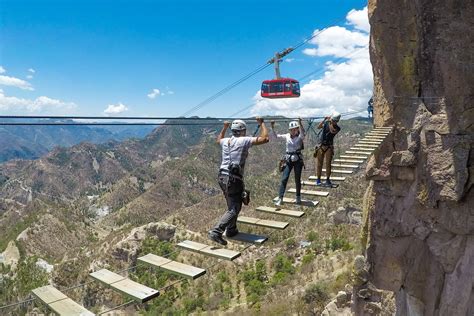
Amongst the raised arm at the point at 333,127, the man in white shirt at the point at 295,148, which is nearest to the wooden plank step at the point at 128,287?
the man in white shirt at the point at 295,148

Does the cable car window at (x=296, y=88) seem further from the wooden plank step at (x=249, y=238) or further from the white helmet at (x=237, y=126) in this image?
the wooden plank step at (x=249, y=238)

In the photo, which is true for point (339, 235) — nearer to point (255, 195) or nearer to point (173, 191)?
point (255, 195)

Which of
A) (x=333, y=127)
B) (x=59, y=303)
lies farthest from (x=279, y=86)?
(x=59, y=303)

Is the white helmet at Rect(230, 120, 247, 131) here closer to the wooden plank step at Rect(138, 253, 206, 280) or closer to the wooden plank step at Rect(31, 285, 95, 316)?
the wooden plank step at Rect(138, 253, 206, 280)

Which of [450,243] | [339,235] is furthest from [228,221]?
[339,235]

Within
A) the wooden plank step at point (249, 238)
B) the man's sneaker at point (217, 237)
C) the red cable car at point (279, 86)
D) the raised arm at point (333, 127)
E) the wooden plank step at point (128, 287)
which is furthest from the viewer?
the red cable car at point (279, 86)

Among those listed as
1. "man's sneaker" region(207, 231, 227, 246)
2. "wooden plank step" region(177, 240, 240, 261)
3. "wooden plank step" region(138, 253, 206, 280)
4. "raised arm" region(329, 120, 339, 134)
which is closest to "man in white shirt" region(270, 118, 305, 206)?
"raised arm" region(329, 120, 339, 134)
